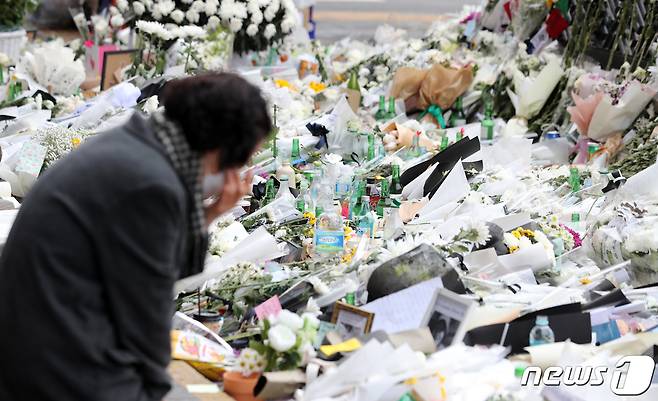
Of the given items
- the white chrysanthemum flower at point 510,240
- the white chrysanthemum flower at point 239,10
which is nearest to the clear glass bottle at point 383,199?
the white chrysanthemum flower at point 510,240

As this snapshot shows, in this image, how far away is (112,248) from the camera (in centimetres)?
202

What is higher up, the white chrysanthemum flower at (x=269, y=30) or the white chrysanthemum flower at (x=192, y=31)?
the white chrysanthemum flower at (x=192, y=31)

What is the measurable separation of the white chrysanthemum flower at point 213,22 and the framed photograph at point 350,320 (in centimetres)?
405

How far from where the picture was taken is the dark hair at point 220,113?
2.11 m

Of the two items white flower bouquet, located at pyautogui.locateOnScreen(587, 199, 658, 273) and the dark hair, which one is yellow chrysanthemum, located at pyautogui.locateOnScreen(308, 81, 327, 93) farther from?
the dark hair

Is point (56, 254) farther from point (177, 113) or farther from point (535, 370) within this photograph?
point (535, 370)

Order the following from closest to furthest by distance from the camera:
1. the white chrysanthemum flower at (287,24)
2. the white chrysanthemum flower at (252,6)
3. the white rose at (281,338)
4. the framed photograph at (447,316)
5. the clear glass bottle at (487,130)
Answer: the white rose at (281,338) → the framed photograph at (447,316) → the clear glass bottle at (487,130) → the white chrysanthemum flower at (252,6) → the white chrysanthemum flower at (287,24)

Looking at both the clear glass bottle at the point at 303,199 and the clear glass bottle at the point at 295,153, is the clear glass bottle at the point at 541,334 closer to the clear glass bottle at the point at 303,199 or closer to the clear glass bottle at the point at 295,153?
the clear glass bottle at the point at 303,199

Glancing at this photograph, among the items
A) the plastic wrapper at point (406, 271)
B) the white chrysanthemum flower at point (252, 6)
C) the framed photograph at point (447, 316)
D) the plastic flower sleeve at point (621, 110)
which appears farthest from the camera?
the white chrysanthemum flower at point (252, 6)

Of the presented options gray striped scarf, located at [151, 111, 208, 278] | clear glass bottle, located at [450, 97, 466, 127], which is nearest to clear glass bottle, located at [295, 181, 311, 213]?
clear glass bottle, located at [450, 97, 466, 127]

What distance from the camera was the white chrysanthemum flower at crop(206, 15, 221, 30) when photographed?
6.89 meters

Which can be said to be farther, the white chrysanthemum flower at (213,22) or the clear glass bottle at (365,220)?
the white chrysanthemum flower at (213,22)

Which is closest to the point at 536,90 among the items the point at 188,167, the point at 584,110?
the point at 584,110

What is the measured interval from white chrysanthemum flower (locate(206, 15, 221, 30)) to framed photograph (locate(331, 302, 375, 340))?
4.05 meters
